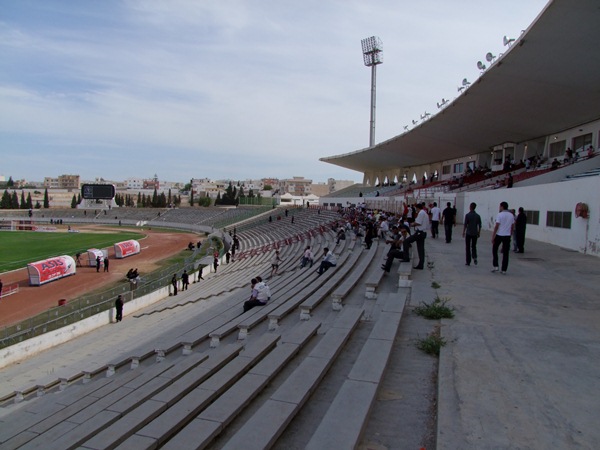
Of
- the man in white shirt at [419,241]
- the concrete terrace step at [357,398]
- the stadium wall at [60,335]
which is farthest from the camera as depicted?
the stadium wall at [60,335]

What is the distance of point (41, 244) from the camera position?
47.5 metres

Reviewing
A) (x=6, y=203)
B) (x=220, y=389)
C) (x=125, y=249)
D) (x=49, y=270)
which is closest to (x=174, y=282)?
(x=49, y=270)

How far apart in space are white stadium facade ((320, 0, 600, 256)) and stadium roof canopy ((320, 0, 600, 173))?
1.6 inches

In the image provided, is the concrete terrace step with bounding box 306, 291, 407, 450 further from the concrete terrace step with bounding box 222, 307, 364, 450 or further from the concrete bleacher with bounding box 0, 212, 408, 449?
the concrete terrace step with bounding box 222, 307, 364, 450

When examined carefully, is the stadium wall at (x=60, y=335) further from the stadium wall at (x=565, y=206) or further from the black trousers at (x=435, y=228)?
the stadium wall at (x=565, y=206)

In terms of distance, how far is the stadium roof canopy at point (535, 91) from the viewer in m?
17.6

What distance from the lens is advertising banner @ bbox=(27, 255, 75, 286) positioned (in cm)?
2666

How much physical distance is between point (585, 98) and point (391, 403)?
86.0ft

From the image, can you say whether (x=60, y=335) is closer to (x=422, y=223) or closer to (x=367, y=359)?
(x=422, y=223)

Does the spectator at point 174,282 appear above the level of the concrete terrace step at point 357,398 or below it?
below

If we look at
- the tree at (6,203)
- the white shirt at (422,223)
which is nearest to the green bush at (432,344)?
the white shirt at (422,223)

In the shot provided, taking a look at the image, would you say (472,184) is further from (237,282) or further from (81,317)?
(81,317)

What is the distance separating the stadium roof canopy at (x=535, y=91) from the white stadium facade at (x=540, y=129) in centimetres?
4

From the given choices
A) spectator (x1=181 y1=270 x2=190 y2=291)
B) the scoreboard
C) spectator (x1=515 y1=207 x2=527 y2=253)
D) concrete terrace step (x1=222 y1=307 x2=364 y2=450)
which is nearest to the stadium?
concrete terrace step (x1=222 y1=307 x2=364 y2=450)
